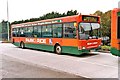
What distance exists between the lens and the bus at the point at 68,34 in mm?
15164

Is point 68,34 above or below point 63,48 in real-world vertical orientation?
above

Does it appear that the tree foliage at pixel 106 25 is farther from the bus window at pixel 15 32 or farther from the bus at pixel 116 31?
the bus at pixel 116 31

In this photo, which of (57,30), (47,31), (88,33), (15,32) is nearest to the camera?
(88,33)

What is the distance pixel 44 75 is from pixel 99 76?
227 cm

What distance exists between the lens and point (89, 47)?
1541cm

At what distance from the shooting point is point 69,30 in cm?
1591

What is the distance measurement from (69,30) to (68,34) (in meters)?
0.31

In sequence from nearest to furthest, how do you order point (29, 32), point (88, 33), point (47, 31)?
1. point (88, 33)
2. point (47, 31)
3. point (29, 32)

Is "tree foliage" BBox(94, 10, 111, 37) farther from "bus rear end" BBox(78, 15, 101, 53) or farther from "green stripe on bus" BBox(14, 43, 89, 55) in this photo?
"bus rear end" BBox(78, 15, 101, 53)

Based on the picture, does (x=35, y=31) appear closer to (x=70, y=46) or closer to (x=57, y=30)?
(x=57, y=30)

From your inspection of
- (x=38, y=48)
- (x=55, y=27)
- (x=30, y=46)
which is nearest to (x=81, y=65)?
(x=55, y=27)

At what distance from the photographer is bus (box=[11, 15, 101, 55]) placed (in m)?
15.2

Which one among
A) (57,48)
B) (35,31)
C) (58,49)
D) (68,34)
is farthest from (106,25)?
(68,34)

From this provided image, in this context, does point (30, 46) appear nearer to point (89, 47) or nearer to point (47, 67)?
point (89, 47)
